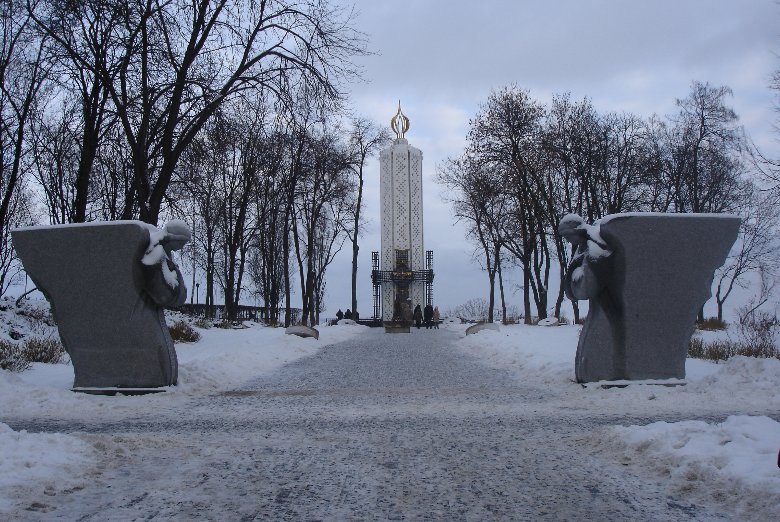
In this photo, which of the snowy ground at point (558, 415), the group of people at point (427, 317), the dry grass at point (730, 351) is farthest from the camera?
the group of people at point (427, 317)

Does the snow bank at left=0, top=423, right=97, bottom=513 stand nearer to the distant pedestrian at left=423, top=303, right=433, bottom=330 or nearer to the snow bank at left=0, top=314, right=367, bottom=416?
the snow bank at left=0, top=314, right=367, bottom=416

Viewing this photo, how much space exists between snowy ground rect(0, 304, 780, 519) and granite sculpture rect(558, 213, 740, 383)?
0.48 metres

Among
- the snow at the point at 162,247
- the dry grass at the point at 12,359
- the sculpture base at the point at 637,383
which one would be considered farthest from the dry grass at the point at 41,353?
the sculpture base at the point at 637,383

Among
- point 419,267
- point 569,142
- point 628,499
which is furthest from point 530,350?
point 419,267

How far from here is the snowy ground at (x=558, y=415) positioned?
13.6 ft

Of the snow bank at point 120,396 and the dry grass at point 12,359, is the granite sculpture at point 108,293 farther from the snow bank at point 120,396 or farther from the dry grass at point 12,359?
the dry grass at point 12,359

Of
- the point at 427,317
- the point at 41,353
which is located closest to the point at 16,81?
the point at 41,353

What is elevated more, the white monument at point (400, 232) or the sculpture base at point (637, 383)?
the white monument at point (400, 232)

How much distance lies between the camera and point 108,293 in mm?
8891

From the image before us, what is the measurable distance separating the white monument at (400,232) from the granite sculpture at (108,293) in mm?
39771

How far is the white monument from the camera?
4906 centimetres

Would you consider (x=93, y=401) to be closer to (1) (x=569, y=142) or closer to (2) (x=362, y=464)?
(2) (x=362, y=464)

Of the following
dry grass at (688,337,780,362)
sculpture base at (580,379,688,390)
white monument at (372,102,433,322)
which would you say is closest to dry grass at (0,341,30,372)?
sculpture base at (580,379,688,390)

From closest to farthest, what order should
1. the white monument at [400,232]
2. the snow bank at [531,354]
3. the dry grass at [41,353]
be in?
the snow bank at [531,354], the dry grass at [41,353], the white monument at [400,232]
